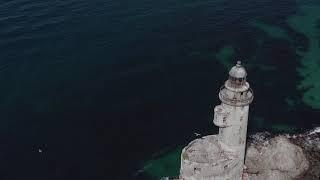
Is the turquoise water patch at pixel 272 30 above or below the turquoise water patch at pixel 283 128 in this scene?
above

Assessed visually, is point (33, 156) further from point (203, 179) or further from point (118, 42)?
point (118, 42)

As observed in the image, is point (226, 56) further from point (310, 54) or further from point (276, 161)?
point (276, 161)

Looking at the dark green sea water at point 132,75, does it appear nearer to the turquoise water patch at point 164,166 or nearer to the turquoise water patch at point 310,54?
the turquoise water patch at point 310,54

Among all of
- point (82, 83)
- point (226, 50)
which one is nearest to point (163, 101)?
point (82, 83)

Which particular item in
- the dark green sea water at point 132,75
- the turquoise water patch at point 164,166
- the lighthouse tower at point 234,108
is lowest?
the turquoise water patch at point 164,166

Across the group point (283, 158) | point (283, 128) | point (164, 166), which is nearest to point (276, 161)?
point (283, 158)

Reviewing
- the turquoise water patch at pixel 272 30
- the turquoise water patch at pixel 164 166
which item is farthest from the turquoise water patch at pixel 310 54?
the turquoise water patch at pixel 164 166
